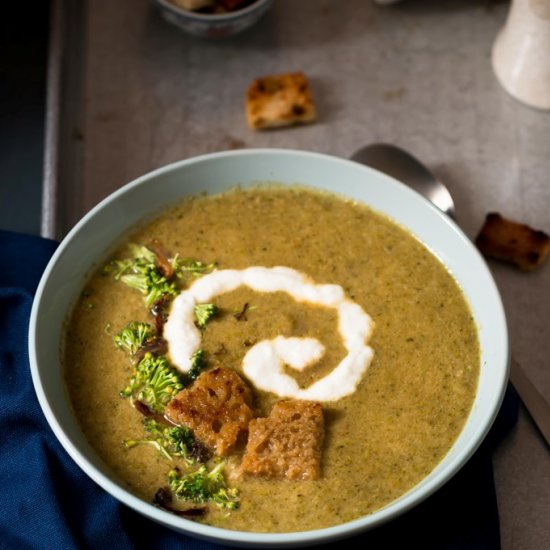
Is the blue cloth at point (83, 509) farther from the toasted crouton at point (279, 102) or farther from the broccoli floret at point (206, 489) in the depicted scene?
the toasted crouton at point (279, 102)

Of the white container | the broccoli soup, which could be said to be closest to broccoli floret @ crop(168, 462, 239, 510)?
the broccoli soup

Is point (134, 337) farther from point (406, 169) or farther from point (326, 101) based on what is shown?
point (326, 101)

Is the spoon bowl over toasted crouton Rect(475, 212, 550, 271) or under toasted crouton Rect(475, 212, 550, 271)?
over

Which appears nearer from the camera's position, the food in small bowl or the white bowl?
the white bowl

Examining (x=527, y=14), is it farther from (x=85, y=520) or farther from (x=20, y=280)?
(x=85, y=520)

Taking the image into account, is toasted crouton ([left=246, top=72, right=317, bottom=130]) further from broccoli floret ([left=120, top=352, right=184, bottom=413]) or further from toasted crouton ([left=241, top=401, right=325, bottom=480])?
toasted crouton ([left=241, top=401, right=325, bottom=480])

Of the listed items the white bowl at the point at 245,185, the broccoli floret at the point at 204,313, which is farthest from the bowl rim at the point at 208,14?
the broccoli floret at the point at 204,313

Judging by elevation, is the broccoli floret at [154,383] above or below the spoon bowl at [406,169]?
below
